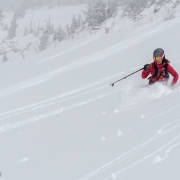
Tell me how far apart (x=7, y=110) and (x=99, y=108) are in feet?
9.82

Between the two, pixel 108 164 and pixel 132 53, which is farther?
pixel 132 53

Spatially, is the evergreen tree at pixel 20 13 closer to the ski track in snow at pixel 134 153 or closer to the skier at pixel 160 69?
the skier at pixel 160 69

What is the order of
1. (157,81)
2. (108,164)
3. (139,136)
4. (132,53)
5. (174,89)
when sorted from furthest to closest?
(132,53) → (157,81) → (174,89) → (139,136) → (108,164)

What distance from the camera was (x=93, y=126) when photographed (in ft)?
15.9

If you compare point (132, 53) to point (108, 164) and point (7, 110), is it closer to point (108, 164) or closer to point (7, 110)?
point (7, 110)

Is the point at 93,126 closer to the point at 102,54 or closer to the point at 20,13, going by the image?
the point at 102,54

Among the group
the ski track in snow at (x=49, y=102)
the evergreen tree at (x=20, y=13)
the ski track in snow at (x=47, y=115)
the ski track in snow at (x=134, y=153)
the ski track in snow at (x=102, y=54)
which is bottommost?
the evergreen tree at (x=20, y=13)

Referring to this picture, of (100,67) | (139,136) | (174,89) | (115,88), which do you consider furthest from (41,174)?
(100,67)

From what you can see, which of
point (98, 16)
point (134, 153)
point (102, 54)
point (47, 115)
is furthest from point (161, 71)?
point (98, 16)

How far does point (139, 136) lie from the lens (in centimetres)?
390

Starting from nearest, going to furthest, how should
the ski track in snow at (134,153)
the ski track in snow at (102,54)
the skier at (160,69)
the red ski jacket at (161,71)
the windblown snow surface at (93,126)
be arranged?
the ski track in snow at (134,153) < the windblown snow surface at (93,126) < the skier at (160,69) < the red ski jacket at (161,71) < the ski track in snow at (102,54)

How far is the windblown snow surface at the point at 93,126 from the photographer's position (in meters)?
3.29

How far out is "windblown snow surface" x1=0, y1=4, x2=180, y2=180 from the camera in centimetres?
329

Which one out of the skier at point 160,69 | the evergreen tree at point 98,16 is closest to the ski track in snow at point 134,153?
the skier at point 160,69
